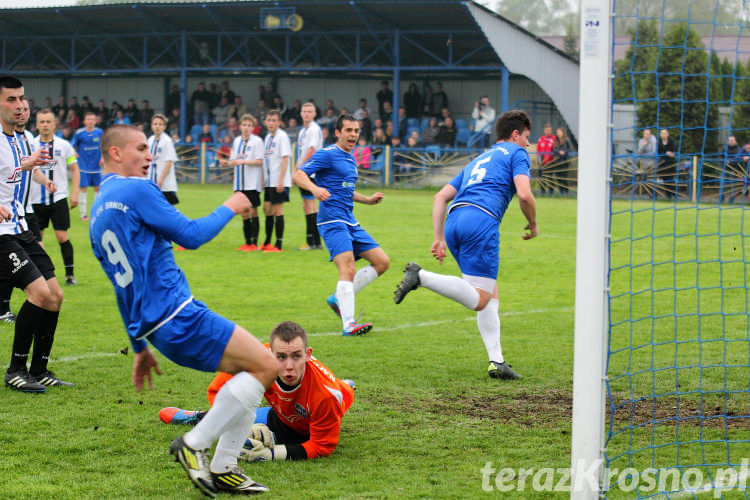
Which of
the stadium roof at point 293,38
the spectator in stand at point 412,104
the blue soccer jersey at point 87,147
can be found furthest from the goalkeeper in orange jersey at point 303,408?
the spectator in stand at point 412,104

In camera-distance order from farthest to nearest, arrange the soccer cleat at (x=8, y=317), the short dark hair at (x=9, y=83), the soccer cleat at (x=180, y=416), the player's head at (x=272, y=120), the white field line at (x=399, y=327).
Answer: the player's head at (x=272, y=120) < the soccer cleat at (x=8, y=317) < the white field line at (x=399, y=327) < the short dark hair at (x=9, y=83) < the soccer cleat at (x=180, y=416)

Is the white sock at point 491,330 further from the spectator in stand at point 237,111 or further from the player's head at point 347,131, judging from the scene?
the spectator in stand at point 237,111

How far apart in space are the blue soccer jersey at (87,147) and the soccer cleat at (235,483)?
13.6 meters

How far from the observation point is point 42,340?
19.8 feet

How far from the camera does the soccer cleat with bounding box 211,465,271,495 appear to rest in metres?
3.89

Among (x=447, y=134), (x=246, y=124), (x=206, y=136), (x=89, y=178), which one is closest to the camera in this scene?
(x=246, y=124)

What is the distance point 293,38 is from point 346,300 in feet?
88.5

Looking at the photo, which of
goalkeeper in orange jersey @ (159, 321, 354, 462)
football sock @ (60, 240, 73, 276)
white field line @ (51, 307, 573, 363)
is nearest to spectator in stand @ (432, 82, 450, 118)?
football sock @ (60, 240, 73, 276)

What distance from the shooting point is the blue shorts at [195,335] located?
3828 mm

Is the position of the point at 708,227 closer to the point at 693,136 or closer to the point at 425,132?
the point at 693,136

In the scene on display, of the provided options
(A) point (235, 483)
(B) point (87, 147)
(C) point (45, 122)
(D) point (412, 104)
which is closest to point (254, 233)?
(C) point (45, 122)

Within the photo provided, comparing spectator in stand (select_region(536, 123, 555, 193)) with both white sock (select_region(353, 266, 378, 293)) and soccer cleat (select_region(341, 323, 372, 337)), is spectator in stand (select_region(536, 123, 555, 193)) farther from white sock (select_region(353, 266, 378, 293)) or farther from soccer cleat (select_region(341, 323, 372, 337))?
soccer cleat (select_region(341, 323, 372, 337))

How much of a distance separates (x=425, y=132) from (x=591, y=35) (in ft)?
80.3

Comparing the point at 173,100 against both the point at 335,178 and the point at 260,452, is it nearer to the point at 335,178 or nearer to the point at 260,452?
the point at 335,178
